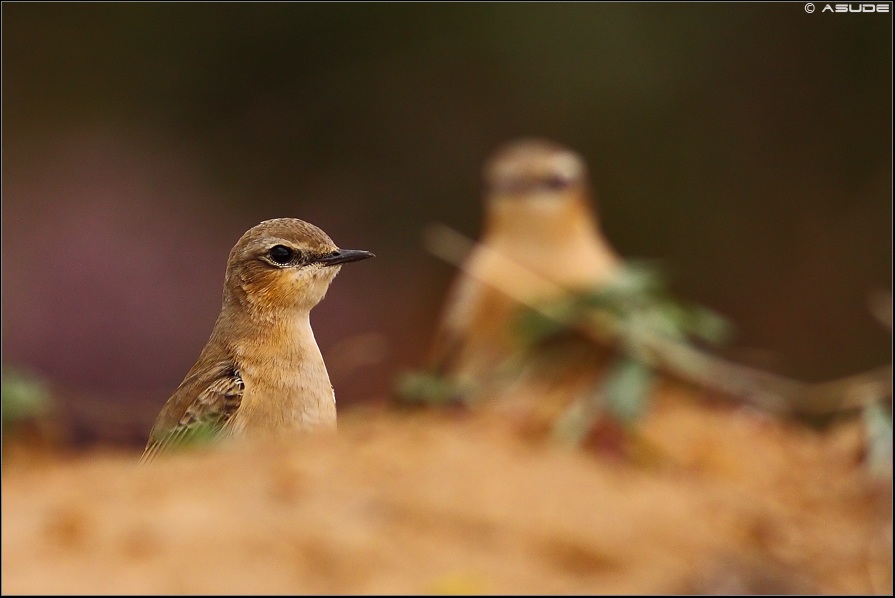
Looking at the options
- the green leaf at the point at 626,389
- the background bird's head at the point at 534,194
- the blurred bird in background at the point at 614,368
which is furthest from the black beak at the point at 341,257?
the background bird's head at the point at 534,194

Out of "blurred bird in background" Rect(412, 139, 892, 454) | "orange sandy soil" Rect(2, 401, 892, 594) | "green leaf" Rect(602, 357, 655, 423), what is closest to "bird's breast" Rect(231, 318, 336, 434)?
"orange sandy soil" Rect(2, 401, 892, 594)

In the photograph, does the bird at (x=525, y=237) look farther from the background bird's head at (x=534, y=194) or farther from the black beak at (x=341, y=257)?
the black beak at (x=341, y=257)

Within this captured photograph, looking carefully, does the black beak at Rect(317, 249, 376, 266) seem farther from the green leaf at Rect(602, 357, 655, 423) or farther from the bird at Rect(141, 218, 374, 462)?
the green leaf at Rect(602, 357, 655, 423)

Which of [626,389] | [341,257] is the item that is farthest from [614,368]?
[341,257]

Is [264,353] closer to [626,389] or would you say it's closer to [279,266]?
[279,266]

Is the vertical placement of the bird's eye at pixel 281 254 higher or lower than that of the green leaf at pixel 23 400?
lower

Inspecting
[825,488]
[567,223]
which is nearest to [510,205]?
[567,223]
